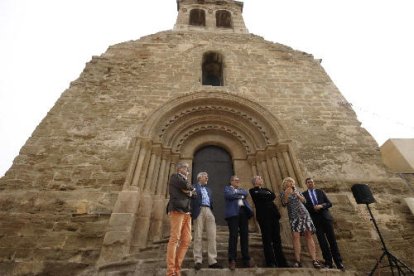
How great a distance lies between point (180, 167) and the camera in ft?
12.6

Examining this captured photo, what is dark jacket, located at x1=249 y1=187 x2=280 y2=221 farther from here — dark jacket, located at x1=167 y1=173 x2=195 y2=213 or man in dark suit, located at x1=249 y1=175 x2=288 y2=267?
dark jacket, located at x1=167 y1=173 x2=195 y2=213

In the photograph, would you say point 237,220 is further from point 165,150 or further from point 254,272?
point 165,150

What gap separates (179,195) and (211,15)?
33.2 ft

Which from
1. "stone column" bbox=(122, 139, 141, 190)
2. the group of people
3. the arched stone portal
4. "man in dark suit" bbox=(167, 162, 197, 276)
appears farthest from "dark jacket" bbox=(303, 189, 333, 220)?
"stone column" bbox=(122, 139, 141, 190)

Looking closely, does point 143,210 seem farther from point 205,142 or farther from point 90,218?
point 205,142

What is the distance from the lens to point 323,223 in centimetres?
417

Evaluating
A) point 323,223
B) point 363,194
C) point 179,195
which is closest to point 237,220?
point 179,195

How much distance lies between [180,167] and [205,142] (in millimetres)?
2911

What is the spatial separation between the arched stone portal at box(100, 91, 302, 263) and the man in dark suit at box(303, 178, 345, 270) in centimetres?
83

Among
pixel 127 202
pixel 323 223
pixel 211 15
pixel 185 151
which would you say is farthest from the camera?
pixel 211 15

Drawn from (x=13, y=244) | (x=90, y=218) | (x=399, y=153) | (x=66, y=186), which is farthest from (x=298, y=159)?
(x=13, y=244)

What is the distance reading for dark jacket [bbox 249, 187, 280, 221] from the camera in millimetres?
4008

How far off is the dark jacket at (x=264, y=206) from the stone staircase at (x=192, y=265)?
70 centimetres

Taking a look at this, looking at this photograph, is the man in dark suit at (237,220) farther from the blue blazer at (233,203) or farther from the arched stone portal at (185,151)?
the arched stone portal at (185,151)
